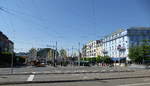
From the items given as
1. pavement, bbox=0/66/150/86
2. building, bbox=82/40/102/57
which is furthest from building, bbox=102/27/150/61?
pavement, bbox=0/66/150/86

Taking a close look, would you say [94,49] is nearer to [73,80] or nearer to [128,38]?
[128,38]

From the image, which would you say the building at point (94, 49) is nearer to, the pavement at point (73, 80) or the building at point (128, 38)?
the building at point (128, 38)

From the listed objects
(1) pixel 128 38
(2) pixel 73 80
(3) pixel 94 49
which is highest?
(1) pixel 128 38

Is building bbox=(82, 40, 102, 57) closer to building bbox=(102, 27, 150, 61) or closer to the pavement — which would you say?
building bbox=(102, 27, 150, 61)

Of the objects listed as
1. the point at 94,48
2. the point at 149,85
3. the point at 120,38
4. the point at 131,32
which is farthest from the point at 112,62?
the point at 149,85

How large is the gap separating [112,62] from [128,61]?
1389 cm

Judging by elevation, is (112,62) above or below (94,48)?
below

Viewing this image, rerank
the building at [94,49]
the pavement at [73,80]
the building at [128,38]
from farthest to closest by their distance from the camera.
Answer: the building at [94,49]
the building at [128,38]
the pavement at [73,80]

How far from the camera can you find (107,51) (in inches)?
4594

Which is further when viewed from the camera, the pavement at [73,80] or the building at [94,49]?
the building at [94,49]

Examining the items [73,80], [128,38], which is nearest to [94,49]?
[128,38]

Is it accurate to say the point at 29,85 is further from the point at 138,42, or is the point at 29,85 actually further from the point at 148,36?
the point at 148,36

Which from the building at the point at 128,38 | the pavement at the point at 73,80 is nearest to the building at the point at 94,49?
the building at the point at 128,38

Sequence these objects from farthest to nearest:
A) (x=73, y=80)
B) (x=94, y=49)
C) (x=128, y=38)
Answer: (x=94, y=49) → (x=128, y=38) → (x=73, y=80)
